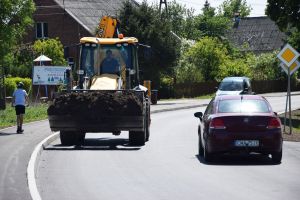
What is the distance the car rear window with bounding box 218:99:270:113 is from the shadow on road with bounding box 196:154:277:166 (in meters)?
1.09

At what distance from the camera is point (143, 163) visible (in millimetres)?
17469

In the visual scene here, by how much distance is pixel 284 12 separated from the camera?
127ft

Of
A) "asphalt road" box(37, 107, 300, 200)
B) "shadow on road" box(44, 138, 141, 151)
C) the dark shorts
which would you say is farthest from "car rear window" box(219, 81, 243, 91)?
"asphalt road" box(37, 107, 300, 200)

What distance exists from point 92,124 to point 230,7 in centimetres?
13119

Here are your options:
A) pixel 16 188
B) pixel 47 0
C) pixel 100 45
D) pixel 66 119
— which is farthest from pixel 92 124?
pixel 47 0

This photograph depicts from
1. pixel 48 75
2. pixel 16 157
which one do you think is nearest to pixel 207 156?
pixel 16 157

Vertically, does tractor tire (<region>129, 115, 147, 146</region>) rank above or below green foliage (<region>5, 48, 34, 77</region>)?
below

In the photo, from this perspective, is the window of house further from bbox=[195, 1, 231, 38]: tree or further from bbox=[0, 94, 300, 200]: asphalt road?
bbox=[0, 94, 300, 200]: asphalt road

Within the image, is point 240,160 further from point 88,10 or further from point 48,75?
point 88,10

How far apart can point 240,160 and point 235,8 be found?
135985mm

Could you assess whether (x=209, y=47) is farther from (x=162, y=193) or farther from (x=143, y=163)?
(x=162, y=193)

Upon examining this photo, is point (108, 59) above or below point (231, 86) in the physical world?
above

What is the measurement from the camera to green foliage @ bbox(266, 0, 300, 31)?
3794 centimetres

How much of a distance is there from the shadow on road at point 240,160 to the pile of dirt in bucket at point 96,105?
294 centimetres
